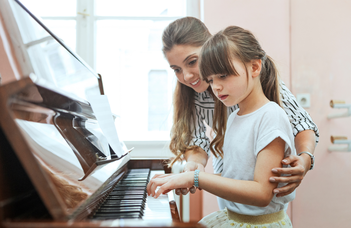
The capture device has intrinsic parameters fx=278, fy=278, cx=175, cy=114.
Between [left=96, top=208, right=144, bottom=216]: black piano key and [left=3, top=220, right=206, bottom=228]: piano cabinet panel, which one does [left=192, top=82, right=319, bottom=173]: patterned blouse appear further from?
[left=3, top=220, right=206, bottom=228]: piano cabinet panel

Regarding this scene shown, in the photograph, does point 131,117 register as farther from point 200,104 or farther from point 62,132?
point 62,132

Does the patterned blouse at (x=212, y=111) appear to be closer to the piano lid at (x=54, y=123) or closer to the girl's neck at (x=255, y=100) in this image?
the girl's neck at (x=255, y=100)

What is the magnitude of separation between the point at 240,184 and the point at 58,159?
1.51 ft

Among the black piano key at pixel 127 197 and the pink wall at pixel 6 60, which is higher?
the pink wall at pixel 6 60

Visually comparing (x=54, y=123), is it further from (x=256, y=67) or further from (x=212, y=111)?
(x=212, y=111)

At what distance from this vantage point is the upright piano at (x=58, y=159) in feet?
1.18

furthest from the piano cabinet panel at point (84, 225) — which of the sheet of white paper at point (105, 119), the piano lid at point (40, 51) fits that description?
the sheet of white paper at point (105, 119)

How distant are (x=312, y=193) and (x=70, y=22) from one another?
2.29 metres

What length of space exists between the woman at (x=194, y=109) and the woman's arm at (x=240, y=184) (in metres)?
0.09

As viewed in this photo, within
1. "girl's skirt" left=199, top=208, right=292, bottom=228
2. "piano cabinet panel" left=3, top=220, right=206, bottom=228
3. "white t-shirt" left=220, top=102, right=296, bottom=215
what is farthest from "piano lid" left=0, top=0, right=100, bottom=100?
"girl's skirt" left=199, top=208, right=292, bottom=228

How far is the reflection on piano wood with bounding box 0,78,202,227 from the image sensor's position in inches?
14.0

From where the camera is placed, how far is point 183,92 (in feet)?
A: 4.42

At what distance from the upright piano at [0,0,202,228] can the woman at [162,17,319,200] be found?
0.32m

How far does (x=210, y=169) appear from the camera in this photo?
Answer: 1.97 metres
